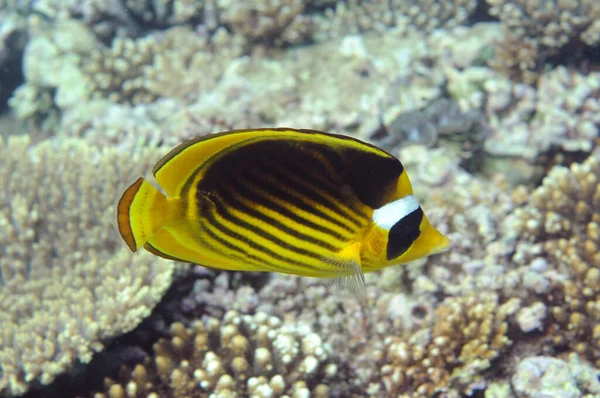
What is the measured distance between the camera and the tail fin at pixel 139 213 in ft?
4.42

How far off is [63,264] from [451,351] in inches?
119

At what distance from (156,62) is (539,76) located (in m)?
4.69

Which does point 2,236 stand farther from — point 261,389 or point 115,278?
point 261,389

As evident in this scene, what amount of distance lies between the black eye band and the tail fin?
0.71m

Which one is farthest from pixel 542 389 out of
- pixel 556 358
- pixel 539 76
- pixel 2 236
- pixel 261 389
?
pixel 2 236

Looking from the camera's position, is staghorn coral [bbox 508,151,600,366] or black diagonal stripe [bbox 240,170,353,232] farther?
staghorn coral [bbox 508,151,600,366]

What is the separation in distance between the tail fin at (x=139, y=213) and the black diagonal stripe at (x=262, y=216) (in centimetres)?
20

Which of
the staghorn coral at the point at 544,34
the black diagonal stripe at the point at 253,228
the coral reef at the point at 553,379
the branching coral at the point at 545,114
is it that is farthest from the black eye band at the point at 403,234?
the staghorn coral at the point at 544,34

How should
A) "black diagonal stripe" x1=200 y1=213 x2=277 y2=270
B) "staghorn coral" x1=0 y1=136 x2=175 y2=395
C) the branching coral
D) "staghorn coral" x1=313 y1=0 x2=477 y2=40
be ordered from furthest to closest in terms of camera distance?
"staghorn coral" x1=313 y1=0 x2=477 y2=40, the branching coral, "staghorn coral" x1=0 y1=136 x2=175 y2=395, "black diagonal stripe" x1=200 y1=213 x2=277 y2=270

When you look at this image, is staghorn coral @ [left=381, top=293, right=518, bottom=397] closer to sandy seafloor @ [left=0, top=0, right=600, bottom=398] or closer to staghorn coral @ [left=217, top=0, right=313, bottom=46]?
sandy seafloor @ [left=0, top=0, right=600, bottom=398]

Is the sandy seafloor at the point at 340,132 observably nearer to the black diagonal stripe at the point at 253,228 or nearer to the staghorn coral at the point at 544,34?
the staghorn coral at the point at 544,34

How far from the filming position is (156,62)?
659 centimetres

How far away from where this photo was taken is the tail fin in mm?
1346

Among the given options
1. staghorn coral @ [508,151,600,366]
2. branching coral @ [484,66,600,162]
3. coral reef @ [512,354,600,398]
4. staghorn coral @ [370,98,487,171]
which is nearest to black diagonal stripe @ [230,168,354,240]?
coral reef @ [512,354,600,398]
